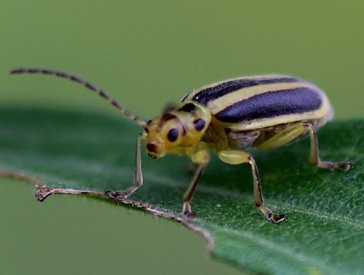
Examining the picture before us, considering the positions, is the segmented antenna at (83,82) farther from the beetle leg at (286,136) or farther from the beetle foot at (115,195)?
the beetle leg at (286,136)

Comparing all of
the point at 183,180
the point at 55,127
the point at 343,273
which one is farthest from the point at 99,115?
the point at 343,273

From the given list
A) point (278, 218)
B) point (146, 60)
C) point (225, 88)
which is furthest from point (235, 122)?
point (146, 60)

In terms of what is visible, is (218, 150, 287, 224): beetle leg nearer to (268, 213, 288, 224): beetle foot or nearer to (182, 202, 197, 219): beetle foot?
(268, 213, 288, 224): beetle foot

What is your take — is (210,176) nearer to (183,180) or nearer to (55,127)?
(183,180)

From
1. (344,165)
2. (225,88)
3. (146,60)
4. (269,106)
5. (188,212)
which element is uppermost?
(225,88)

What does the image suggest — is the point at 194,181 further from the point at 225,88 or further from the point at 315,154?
the point at 315,154

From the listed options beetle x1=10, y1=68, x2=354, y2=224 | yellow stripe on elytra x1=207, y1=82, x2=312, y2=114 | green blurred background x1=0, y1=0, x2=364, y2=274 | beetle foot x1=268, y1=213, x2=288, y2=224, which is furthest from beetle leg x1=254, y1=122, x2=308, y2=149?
green blurred background x1=0, y1=0, x2=364, y2=274
